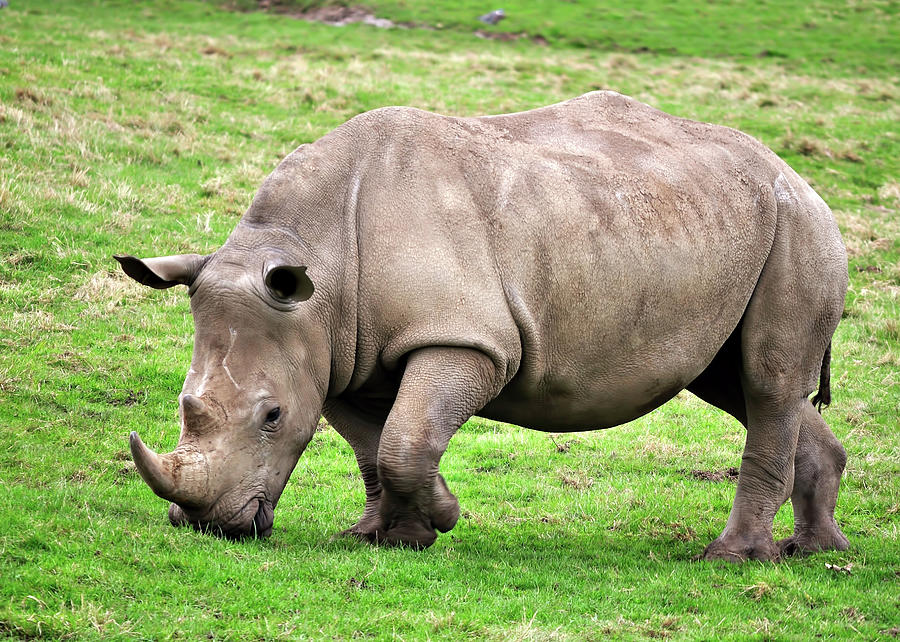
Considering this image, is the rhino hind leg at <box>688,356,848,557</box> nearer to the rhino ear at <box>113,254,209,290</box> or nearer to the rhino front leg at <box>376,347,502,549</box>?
the rhino front leg at <box>376,347,502,549</box>

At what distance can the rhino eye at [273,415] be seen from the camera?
603cm

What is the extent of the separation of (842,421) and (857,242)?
20.1 feet

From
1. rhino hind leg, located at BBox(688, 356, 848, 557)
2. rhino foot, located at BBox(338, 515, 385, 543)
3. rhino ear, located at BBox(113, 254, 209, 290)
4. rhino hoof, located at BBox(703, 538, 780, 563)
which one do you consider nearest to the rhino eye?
rhino ear, located at BBox(113, 254, 209, 290)

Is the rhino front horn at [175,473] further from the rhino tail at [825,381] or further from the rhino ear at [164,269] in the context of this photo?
the rhino tail at [825,381]

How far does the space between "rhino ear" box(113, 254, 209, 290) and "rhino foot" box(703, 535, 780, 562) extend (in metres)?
3.79

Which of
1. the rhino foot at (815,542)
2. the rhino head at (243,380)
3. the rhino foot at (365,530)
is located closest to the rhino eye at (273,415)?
the rhino head at (243,380)

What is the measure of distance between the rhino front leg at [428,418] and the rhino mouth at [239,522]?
672 millimetres

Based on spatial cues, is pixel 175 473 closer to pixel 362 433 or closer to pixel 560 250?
pixel 362 433

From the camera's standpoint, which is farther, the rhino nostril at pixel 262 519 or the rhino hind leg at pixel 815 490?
the rhino hind leg at pixel 815 490

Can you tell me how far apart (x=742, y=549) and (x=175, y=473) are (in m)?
3.79

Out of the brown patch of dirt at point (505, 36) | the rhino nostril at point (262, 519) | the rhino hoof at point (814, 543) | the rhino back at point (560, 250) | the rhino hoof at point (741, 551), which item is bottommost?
the brown patch of dirt at point (505, 36)

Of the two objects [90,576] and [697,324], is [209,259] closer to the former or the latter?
[90,576]

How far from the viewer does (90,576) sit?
5.32m

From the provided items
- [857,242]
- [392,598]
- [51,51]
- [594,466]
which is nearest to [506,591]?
[392,598]
